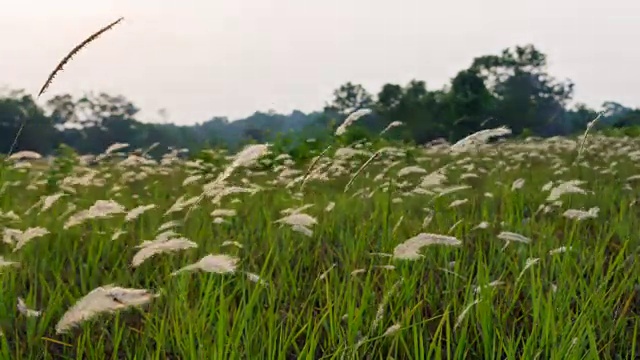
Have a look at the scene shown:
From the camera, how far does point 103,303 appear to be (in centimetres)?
113

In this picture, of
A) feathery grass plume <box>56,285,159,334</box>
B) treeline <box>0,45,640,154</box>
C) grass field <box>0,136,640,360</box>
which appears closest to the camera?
feathery grass plume <box>56,285,159,334</box>

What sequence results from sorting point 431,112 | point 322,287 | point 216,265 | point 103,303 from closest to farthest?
point 103,303 < point 216,265 < point 322,287 < point 431,112

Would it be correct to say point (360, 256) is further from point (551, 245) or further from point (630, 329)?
point (630, 329)

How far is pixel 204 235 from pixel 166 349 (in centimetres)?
143

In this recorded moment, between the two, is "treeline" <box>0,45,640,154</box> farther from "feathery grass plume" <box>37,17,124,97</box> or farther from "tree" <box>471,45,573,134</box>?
"feathery grass plume" <box>37,17,124,97</box>

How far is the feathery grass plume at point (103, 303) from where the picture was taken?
1105 mm

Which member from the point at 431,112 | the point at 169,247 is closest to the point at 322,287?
the point at 169,247

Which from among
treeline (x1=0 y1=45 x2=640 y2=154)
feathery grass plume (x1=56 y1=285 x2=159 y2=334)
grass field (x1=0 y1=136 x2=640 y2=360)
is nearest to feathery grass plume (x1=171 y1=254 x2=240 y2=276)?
grass field (x1=0 y1=136 x2=640 y2=360)

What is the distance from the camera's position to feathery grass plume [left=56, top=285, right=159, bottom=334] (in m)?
1.11

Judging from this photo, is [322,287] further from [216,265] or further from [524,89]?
[524,89]

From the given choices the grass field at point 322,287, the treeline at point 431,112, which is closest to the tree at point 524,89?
the treeline at point 431,112

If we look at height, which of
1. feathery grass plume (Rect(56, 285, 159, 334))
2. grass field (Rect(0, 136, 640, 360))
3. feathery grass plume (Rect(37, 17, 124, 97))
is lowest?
grass field (Rect(0, 136, 640, 360))

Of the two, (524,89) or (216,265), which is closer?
(216,265)

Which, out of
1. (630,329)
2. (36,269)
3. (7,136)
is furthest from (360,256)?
(7,136)
